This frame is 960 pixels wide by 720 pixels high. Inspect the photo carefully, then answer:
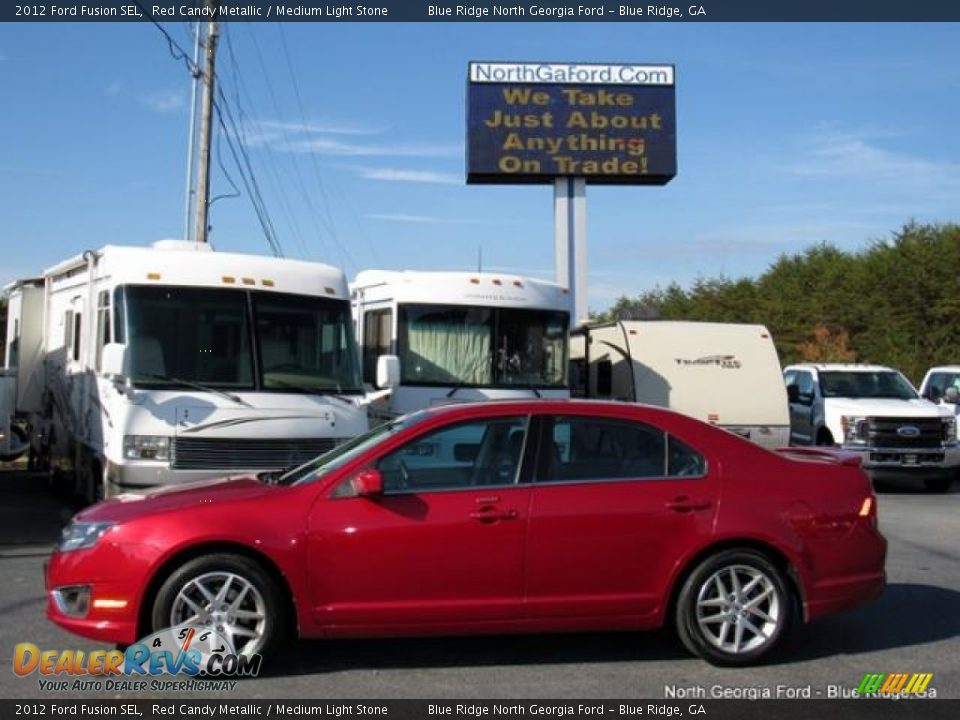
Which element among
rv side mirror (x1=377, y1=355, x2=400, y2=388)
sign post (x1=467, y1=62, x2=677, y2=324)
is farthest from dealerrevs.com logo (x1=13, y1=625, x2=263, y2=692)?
sign post (x1=467, y1=62, x2=677, y2=324)

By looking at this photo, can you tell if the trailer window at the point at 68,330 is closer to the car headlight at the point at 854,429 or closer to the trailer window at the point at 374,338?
the trailer window at the point at 374,338

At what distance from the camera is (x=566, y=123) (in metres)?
30.0

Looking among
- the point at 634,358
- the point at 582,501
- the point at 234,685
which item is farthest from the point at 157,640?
the point at 634,358

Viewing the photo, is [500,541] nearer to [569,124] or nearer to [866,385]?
[866,385]

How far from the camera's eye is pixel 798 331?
41.6 meters

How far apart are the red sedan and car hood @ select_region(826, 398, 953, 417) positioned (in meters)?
11.0

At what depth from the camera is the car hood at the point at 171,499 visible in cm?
576

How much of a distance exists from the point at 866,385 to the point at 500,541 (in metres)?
14.0

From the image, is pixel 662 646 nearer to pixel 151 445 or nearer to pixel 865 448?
pixel 151 445

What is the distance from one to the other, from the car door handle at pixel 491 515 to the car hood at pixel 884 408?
40.6 ft

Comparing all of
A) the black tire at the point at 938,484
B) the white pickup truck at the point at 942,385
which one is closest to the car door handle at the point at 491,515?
the black tire at the point at 938,484

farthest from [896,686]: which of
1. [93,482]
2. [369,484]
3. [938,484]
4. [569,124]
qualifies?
[569,124]

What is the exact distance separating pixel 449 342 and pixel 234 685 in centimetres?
786
